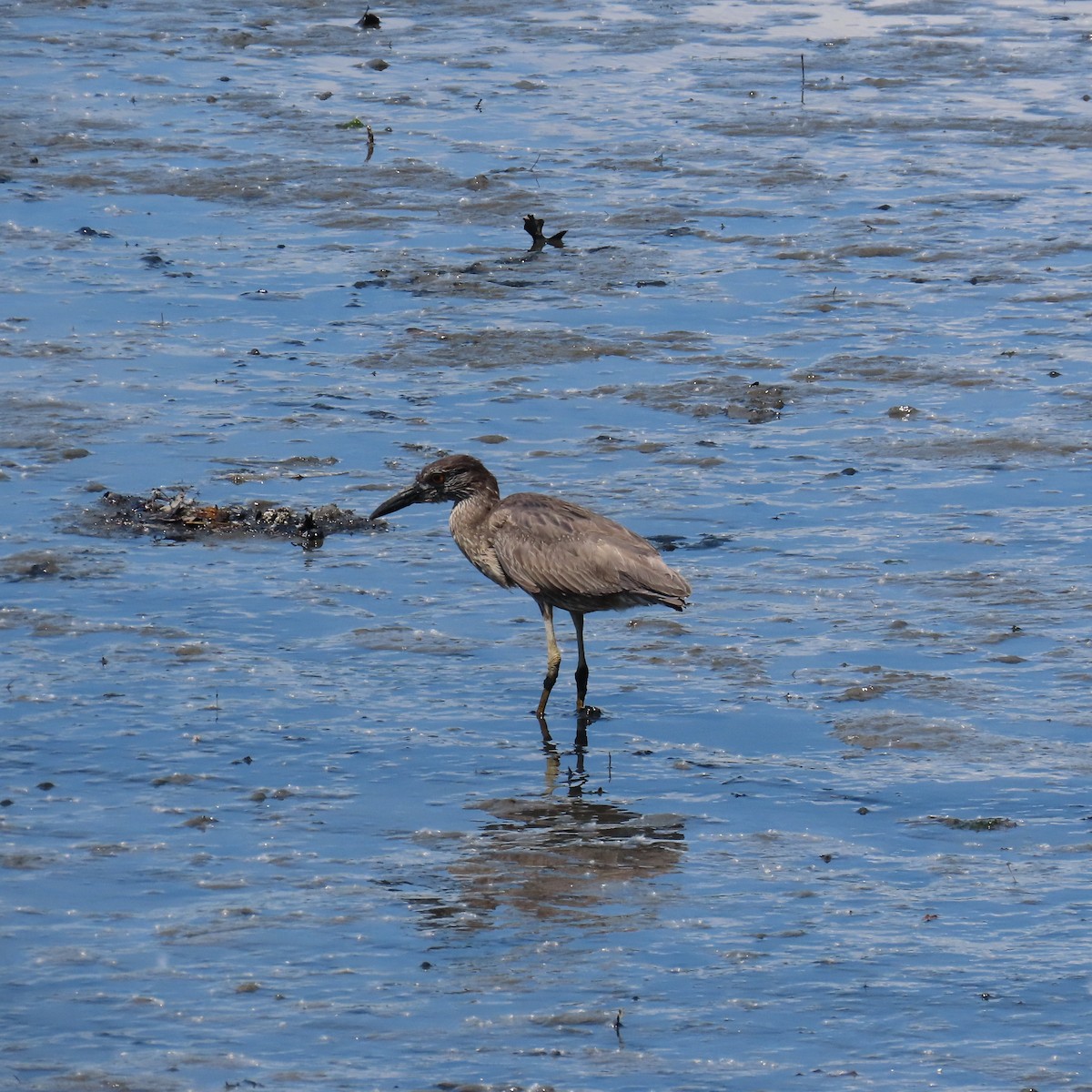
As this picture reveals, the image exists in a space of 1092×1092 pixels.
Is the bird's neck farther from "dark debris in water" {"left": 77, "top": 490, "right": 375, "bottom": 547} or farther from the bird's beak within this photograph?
"dark debris in water" {"left": 77, "top": 490, "right": 375, "bottom": 547}

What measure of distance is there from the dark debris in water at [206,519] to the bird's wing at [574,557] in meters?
1.77

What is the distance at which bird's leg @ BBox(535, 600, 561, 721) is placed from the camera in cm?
923

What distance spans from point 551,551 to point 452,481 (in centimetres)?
79

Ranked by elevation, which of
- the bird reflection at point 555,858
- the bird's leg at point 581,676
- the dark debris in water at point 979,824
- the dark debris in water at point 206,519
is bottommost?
the bird reflection at point 555,858

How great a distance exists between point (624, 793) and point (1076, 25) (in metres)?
18.1

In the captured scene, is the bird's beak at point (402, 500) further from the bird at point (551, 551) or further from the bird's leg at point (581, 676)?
the bird's leg at point (581, 676)

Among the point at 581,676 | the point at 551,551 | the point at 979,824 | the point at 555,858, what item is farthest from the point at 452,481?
the point at 979,824

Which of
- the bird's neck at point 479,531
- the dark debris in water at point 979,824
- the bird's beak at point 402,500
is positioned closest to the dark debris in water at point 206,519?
the bird's beak at point 402,500

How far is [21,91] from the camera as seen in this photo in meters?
20.2

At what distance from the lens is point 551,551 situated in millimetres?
9289

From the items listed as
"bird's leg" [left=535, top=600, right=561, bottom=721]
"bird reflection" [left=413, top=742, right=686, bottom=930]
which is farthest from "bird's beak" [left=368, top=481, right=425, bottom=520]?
"bird reflection" [left=413, top=742, right=686, bottom=930]

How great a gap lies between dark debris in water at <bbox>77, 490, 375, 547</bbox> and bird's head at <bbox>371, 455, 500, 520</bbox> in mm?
1274

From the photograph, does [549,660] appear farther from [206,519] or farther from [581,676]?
[206,519]

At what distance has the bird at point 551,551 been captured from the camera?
9125 mm
